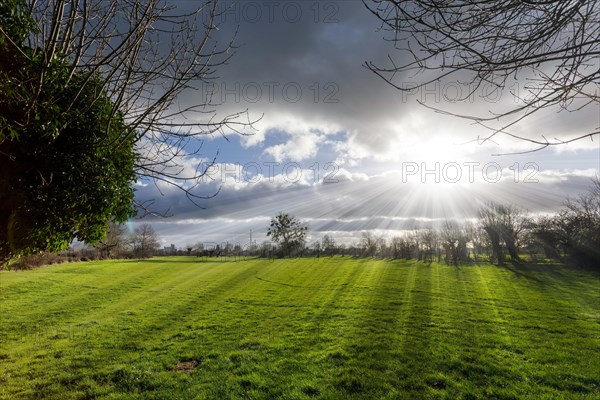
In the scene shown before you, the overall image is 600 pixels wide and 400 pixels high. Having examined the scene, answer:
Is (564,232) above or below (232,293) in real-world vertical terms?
above

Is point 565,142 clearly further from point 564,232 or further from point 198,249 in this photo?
point 198,249

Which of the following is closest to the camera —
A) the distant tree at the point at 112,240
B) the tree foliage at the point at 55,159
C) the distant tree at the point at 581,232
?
the tree foliage at the point at 55,159

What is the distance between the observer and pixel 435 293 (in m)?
20.1

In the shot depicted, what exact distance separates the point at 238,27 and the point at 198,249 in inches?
3037

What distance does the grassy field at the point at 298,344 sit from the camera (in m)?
7.00

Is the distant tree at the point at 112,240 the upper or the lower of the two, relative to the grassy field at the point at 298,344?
upper

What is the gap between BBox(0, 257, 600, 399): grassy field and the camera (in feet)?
23.0

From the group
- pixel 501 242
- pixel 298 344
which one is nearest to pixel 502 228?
pixel 501 242

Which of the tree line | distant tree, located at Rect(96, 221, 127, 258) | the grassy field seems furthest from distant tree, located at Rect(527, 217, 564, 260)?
distant tree, located at Rect(96, 221, 127, 258)

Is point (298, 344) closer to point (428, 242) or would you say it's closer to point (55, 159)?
point (55, 159)

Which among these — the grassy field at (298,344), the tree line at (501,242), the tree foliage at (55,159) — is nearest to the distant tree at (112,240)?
the tree foliage at (55,159)

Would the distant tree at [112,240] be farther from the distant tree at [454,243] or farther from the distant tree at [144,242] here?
the distant tree at [454,243]

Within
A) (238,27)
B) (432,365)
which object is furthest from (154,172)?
(432,365)

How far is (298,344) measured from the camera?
997 cm
